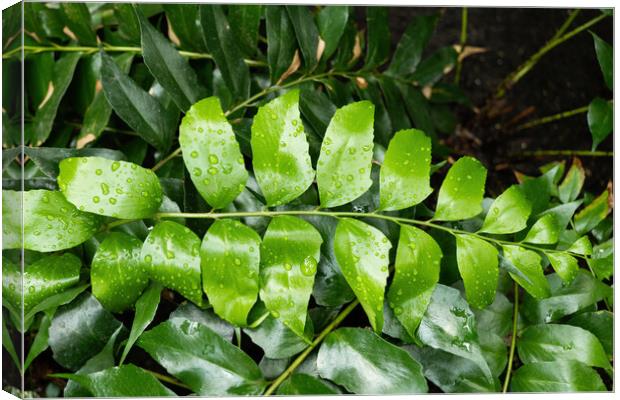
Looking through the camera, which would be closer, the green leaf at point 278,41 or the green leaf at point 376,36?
the green leaf at point 278,41

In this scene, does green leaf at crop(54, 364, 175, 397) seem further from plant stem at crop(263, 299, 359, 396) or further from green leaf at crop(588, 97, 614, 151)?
green leaf at crop(588, 97, 614, 151)

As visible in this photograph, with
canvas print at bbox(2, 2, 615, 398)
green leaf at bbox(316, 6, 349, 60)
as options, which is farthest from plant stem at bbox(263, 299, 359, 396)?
green leaf at bbox(316, 6, 349, 60)

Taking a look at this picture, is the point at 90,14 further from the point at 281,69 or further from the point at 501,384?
the point at 501,384

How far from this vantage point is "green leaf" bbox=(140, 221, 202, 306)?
1.89 ft

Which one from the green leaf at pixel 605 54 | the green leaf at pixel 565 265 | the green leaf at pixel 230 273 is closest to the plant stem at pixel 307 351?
the green leaf at pixel 230 273

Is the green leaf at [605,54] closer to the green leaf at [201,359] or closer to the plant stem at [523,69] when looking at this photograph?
the plant stem at [523,69]

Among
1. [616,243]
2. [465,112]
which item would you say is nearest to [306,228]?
[616,243]

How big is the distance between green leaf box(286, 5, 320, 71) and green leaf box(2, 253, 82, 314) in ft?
1.16

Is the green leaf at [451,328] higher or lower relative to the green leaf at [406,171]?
lower

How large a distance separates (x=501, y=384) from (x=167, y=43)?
1.76ft

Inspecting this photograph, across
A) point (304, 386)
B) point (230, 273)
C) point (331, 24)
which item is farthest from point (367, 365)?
point (331, 24)

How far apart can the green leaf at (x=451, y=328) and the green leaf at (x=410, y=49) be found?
0.38m

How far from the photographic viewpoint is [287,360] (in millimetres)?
676

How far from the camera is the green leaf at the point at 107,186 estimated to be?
0.55 meters
